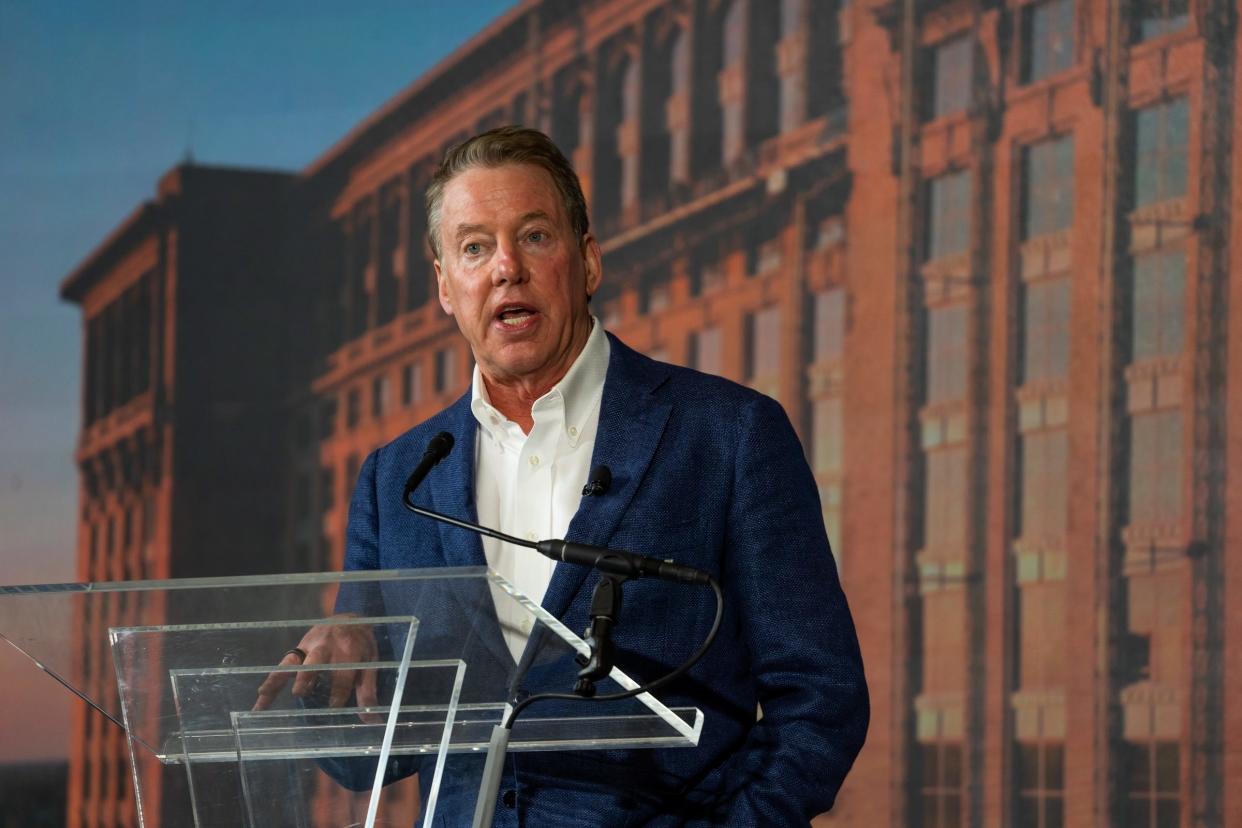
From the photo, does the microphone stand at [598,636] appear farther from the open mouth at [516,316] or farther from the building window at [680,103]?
the building window at [680,103]

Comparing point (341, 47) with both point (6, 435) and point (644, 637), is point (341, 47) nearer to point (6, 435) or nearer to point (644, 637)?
point (6, 435)

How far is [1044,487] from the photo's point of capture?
5.46 metres

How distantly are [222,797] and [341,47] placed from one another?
5.11m

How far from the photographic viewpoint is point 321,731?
55.1 inches

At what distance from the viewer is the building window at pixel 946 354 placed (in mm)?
5688

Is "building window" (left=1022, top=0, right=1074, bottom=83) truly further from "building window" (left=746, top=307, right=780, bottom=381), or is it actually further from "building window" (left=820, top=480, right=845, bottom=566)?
"building window" (left=820, top=480, right=845, bottom=566)

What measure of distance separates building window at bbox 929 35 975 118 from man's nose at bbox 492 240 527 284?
13.6 ft

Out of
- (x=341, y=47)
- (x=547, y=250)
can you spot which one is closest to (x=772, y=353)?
(x=341, y=47)

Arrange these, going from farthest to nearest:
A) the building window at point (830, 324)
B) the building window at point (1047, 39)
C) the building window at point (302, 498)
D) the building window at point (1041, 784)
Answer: the building window at point (302, 498)
the building window at point (830, 324)
the building window at point (1047, 39)
the building window at point (1041, 784)

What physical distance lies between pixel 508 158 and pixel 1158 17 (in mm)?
3993

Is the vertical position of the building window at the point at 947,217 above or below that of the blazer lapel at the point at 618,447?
above

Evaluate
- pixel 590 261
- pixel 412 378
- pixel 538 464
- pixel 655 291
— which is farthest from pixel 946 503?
pixel 538 464

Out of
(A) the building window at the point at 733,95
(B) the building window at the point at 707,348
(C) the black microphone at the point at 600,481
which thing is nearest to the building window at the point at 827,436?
(B) the building window at the point at 707,348

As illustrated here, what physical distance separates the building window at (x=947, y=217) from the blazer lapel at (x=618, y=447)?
3.93 metres
